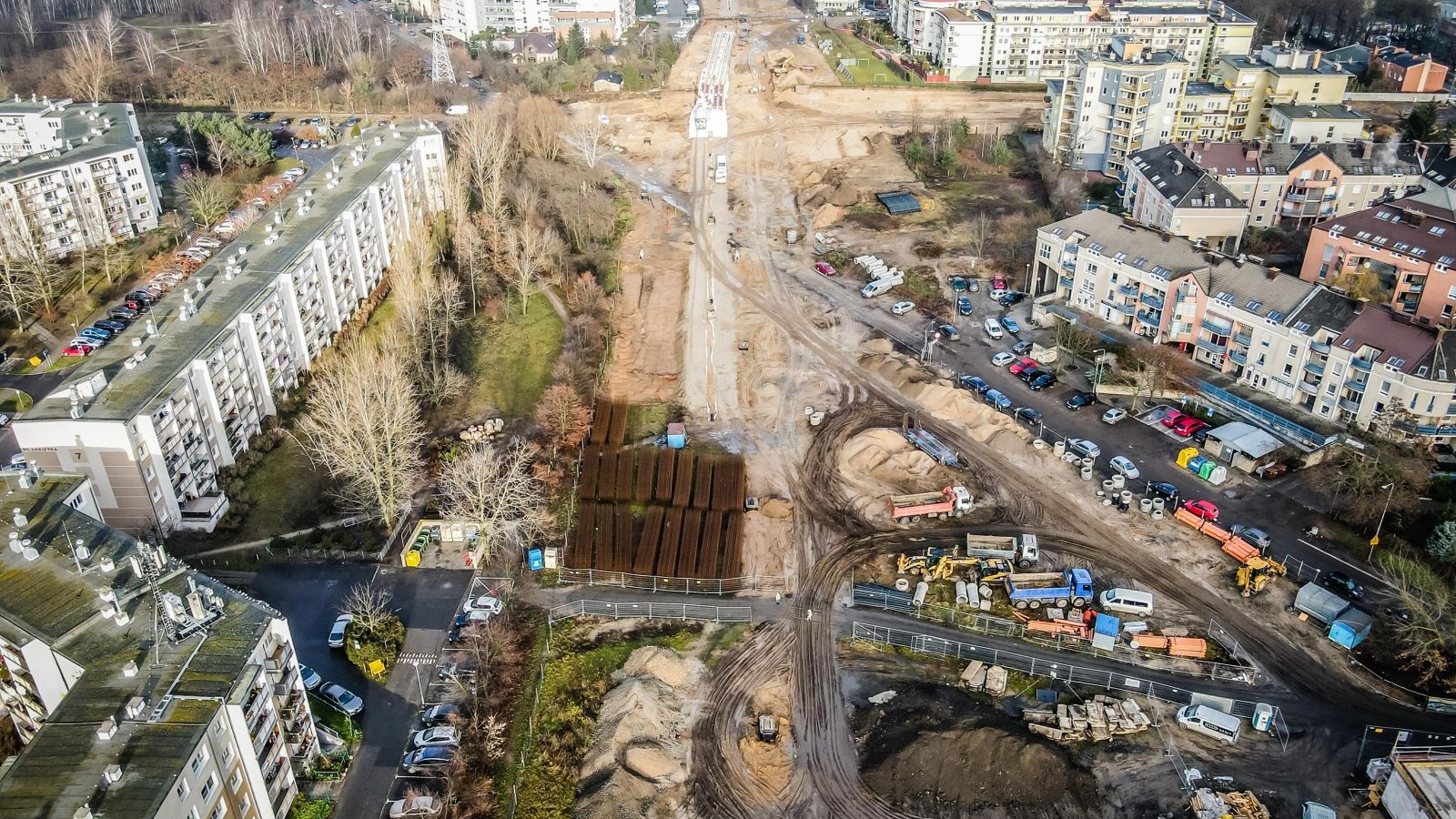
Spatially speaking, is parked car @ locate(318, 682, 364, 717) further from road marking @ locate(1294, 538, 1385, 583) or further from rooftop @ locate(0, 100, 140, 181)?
rooftop @ locate(0, 100, 140, 181)

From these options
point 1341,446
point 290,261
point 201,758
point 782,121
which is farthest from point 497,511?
point 782,121

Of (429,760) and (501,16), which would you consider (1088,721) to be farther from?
(501,16)

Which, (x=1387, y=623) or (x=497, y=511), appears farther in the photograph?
(x=497, y=511)

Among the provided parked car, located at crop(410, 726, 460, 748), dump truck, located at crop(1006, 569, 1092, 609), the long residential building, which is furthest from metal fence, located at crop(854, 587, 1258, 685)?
the long residential building

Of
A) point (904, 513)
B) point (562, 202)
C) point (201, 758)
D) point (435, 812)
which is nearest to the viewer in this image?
point (201, 758)

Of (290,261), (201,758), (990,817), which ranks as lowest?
(990,817)

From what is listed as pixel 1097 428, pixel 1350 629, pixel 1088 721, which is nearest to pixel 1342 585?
pixel 1350 629

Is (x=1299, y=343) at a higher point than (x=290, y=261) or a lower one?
lower

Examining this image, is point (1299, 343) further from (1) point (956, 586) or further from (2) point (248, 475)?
(2) point (248, 475)
